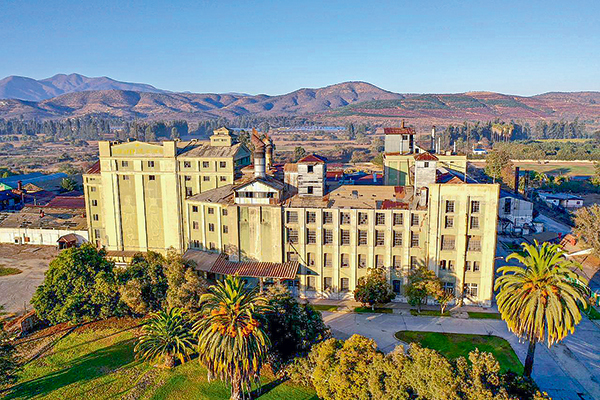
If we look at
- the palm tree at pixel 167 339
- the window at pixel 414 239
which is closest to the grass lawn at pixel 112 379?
the palm tree at pixel 167 339

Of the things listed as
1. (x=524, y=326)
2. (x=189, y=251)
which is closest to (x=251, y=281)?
(x=189, y=251)

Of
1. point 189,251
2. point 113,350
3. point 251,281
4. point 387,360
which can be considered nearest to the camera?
point 387,360

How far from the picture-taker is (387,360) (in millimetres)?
34375

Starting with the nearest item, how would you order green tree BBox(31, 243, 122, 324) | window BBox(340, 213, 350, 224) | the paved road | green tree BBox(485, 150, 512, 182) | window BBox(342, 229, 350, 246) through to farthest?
the paved road, green tree BBox(31, 243, 122, 324), window BBox(340, 213, 350, 224), window BBox(342, 229, 350, 246), green tree BBox(485, 150, 512, 182)

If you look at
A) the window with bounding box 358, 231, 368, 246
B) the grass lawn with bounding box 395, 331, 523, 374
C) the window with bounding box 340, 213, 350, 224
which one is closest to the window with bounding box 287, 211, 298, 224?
the window with bounding box 340, 213, 350, 224

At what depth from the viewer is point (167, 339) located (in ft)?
146

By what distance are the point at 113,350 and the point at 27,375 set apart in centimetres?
805

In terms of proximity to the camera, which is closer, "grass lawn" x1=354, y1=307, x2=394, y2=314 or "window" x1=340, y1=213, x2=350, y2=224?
"grass lawn" x1=354, y1=307, x2=394, y2=314

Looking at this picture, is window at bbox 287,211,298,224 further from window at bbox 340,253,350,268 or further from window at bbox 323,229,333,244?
window at bbox 340,253,350,268

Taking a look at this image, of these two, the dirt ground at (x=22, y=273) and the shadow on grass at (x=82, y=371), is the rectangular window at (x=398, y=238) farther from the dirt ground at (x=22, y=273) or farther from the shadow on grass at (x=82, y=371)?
the dirt ground at (x=22, y=273)

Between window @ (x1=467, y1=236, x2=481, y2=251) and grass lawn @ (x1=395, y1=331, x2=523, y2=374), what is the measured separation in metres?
11.1

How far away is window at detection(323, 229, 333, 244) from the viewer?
5938 centimetres

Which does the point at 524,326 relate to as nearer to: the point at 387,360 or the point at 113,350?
the point at 387,360

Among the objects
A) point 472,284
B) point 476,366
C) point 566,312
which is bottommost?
point 472,284
